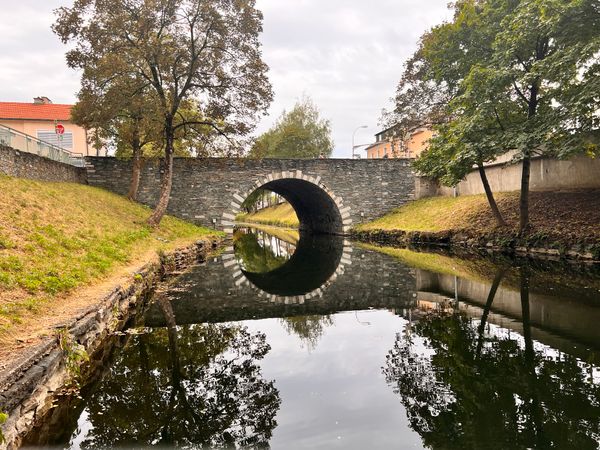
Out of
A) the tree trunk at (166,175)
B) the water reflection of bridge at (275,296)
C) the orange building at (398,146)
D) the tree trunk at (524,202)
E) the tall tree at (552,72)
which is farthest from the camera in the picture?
the orange building at (398,146)

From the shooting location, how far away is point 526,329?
7.54 meters

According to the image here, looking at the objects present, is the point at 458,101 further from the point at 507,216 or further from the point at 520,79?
the point at 507,216

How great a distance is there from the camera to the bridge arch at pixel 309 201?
2903 cm

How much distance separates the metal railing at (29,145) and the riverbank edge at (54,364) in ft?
35.2

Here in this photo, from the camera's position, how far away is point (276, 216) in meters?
57.6

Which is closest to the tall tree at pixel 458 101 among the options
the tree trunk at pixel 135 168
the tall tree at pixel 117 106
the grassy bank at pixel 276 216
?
the tall tree at pixel 117 106

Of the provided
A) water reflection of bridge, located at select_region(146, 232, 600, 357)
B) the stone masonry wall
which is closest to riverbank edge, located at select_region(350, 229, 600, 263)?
water reflection of bridge, located at select_region(146, 232, 600, 357)

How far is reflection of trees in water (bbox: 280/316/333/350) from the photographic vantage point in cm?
763

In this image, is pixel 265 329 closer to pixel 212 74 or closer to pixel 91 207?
pixel 91 207

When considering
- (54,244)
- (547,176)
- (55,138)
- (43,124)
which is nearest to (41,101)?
(43,124)

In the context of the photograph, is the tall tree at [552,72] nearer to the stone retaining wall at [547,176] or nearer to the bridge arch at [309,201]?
the stone retaining wall at [547,176]

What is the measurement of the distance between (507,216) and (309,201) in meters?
18.7

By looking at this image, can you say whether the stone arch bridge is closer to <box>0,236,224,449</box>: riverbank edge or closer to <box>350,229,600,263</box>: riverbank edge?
<box>350,229,600,263</box>: riverbank edge

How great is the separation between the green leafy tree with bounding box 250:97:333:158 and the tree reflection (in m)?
37.8
